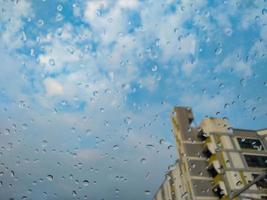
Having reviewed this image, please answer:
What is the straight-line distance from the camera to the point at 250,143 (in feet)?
125

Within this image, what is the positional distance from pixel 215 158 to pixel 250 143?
5028 millimetres

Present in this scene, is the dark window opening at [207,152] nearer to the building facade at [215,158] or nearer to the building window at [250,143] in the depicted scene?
the building facade at [215,158]

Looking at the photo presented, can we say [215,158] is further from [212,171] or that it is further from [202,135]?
[202,135]

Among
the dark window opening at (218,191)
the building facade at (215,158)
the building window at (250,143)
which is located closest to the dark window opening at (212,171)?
the building facade at (215,158)

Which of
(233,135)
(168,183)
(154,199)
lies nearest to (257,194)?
(233,135)

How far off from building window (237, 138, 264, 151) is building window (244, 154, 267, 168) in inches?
44.8

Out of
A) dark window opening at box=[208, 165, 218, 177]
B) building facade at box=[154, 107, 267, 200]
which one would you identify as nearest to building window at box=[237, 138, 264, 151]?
building facade at box=[154, 107, 267, 200]

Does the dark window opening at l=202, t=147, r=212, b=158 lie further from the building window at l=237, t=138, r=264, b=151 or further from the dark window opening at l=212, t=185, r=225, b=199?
the dark window opening at l=212, t=185, r=225, b=199

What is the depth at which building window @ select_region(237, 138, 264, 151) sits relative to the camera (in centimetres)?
3738

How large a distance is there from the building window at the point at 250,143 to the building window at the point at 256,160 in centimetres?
114

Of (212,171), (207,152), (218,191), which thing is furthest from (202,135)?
(218,191)

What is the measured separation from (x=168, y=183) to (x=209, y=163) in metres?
11.3

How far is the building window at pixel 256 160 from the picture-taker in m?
36.0

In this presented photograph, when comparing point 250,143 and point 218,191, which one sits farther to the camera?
point 250,143
